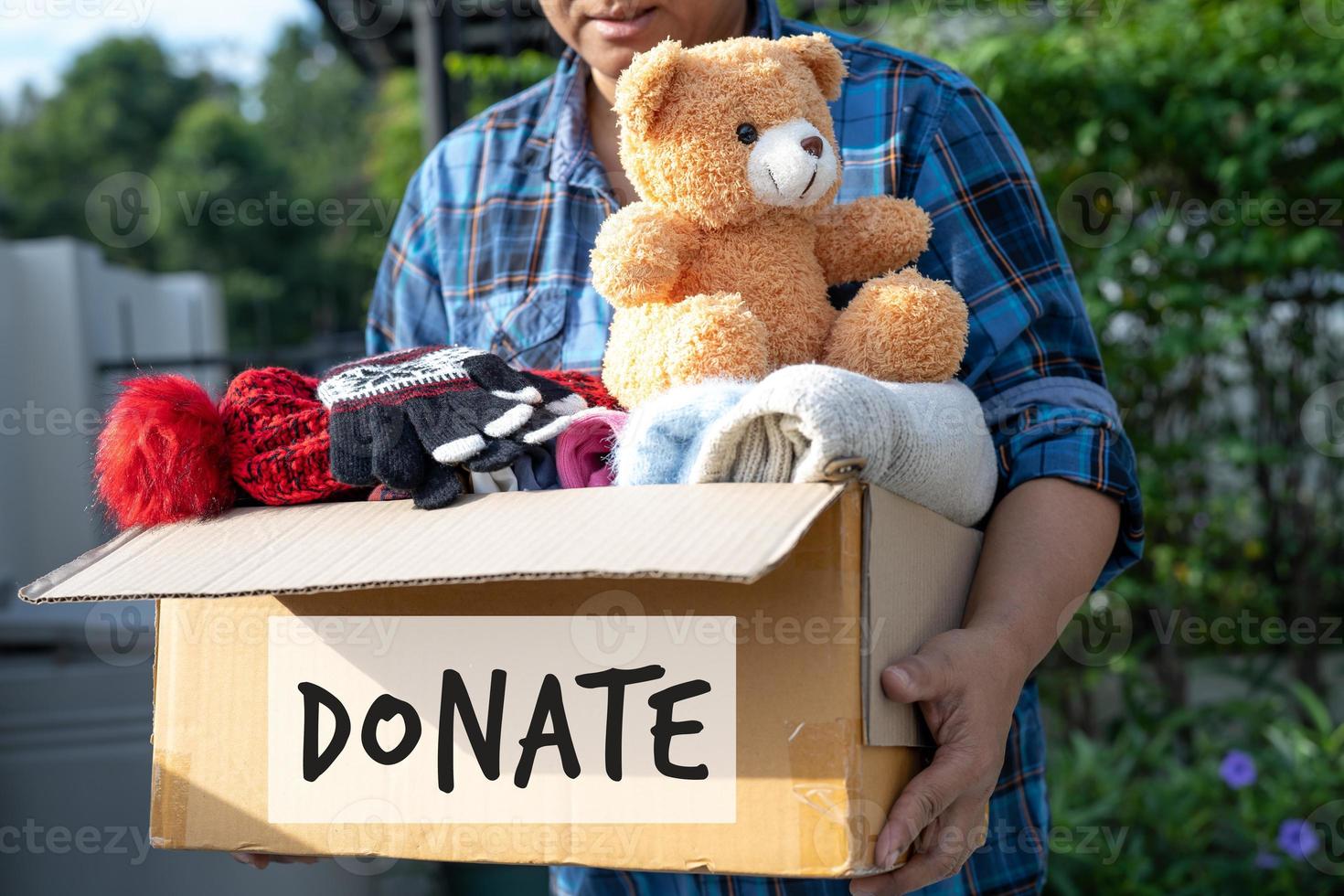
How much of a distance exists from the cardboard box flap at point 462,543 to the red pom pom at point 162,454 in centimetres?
2

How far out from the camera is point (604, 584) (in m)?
0.78

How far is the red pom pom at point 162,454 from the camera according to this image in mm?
851

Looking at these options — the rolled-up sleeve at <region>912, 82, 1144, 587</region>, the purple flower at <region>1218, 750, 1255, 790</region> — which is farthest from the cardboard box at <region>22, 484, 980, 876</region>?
the purple flower at <region>1218, 750, 1255, 790</region>

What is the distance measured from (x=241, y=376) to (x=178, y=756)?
12.2 inches

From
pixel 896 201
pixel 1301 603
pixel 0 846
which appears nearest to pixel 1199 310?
pixel 1301 603

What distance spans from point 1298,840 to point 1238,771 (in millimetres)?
220

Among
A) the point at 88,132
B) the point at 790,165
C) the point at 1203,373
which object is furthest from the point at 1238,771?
the point at 88,132

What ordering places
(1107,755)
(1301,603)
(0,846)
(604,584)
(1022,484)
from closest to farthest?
(604,584)
(1022,484)
(0,846)
(1107,755)
(1301,603)

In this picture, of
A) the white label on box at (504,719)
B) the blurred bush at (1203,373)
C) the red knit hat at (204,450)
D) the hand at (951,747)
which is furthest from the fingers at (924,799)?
the blurred bush at (1203,373)

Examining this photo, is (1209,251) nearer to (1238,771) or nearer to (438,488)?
(1238,771)

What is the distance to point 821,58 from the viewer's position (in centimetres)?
94

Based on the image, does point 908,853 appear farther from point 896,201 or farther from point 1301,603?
point 1301,603

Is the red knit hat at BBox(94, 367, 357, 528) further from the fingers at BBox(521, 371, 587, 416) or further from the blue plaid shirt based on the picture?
the blue plaid shirt

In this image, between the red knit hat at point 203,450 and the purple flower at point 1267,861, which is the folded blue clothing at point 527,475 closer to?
the red knit hat at point 203,450
